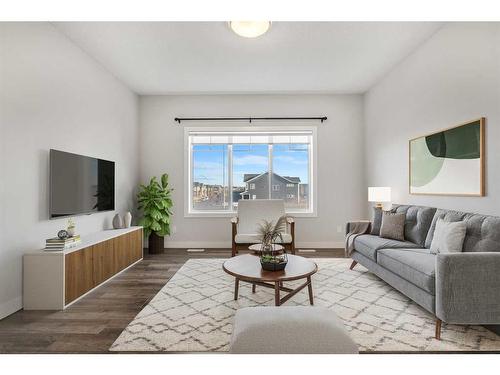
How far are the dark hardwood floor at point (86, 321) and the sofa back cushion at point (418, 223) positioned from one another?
9.28ft

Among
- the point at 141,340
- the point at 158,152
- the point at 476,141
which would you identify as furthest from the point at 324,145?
the point at 141,340

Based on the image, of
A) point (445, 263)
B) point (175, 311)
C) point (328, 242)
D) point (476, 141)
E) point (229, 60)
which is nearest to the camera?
point (445, 263)

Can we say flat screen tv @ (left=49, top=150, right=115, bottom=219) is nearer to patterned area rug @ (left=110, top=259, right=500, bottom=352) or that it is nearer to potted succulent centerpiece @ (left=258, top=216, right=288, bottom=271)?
patterned area rug @ (left=110, top=259, right=500, bottom=352)

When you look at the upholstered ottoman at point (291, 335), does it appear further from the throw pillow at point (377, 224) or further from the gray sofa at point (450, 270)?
the throw pillow at point (377, 224)

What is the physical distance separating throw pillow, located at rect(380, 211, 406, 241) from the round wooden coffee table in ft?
4.21

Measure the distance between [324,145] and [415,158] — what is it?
179 cm

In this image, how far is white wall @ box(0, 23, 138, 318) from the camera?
2424 mm

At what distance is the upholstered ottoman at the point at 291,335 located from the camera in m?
1.20

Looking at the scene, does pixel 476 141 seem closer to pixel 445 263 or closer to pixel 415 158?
pixel 415 158

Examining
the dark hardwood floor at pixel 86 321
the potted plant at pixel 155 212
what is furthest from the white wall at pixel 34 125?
the potted plant at pixel 155 212

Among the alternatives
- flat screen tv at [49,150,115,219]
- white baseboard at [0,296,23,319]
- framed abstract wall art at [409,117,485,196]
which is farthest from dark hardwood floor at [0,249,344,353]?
framed abstract wall art at [409,117,485,196]
